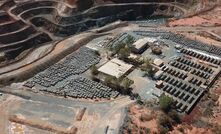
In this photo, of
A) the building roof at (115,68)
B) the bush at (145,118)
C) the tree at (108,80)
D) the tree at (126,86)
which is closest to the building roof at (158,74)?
the building roof at (115,68)

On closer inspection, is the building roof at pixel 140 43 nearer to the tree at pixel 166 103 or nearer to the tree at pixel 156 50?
the tree at pixel 156 50

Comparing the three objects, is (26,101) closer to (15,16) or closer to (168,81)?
(168,81)

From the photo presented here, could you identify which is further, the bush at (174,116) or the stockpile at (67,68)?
the stockpile at (67,68)

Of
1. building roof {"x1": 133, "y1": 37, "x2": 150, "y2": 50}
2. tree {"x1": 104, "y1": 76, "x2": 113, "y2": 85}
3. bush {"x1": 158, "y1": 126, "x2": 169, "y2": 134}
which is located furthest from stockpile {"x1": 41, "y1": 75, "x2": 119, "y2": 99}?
building roof {"x1": 133, "y1": 37, "x2": 150, "y2": 50}

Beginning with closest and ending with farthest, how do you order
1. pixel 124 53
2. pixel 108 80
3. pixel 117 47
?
pixel 108 80 → pixel 124 53 → pixel 117 47

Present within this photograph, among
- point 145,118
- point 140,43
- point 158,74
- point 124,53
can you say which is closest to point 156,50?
point 140,43

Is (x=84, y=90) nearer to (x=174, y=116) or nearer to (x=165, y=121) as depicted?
(x=165, y=121)

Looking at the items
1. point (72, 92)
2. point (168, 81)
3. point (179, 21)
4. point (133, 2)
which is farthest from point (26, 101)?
point (133, 2)

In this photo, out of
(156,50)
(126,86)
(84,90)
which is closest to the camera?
(126,86)
